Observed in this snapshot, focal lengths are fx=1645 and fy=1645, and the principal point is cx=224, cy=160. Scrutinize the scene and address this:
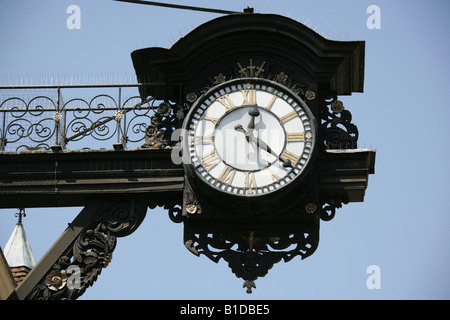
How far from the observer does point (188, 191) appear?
1584 centimetres

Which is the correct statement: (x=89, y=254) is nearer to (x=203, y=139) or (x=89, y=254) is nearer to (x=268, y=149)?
(x=203, y=139)

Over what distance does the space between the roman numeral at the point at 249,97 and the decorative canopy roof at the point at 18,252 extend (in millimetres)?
9679

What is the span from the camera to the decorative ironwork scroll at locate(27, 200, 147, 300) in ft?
51.4

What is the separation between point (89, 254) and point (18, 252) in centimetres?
983

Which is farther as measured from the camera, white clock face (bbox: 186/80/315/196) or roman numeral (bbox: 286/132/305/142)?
roman numeral (bbox: 286/132/305/142)

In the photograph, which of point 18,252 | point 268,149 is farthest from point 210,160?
point 18,252

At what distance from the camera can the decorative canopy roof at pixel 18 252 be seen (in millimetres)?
25094

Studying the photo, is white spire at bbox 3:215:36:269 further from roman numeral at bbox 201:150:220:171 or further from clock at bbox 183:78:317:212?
roman numeral at bbox 201:150:220:171

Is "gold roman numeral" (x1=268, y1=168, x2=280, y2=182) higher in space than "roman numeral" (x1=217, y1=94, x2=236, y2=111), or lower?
lower

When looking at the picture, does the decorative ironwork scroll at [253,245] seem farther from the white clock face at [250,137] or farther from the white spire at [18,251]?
the white spire at [18,251]

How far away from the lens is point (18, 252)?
83.6 ft

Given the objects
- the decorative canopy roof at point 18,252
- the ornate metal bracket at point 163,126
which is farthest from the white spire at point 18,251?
the ornate metal bracket at point 163,126

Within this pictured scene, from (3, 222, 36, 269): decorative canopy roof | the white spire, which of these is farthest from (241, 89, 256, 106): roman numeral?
(3, 222, 36, 269): decorative canopy roof
